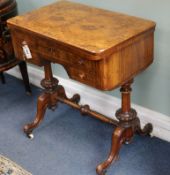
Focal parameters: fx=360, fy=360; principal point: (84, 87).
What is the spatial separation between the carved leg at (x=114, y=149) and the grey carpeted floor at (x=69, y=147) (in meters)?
0.06

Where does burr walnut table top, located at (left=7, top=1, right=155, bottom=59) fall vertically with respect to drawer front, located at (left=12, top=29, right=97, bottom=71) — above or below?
above

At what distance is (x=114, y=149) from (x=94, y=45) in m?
0.59

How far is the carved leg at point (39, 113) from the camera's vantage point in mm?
2015

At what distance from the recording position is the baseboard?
1.91 meters

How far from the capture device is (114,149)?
1.75m

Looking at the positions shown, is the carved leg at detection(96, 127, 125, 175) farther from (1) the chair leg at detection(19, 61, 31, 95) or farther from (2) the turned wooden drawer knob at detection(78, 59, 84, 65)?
(1) the chair leg at detection(19, 61, 31, 95)

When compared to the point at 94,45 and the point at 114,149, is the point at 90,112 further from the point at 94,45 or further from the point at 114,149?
the point at 94,45

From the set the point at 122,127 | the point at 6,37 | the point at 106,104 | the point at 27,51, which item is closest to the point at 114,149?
the point at 122,127

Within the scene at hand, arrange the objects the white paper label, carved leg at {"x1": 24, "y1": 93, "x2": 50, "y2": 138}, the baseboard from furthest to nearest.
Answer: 1. carved leg at {"x1": 24, "y1": 93, "x2": 50, "y2": 138}
2. the baseboard
3. the white paper label

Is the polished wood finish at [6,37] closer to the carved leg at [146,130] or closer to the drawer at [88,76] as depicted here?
the drawer at [88,76]

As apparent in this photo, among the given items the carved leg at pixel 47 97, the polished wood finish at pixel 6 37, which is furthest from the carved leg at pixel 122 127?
the polished wood finish at pixel 6 37

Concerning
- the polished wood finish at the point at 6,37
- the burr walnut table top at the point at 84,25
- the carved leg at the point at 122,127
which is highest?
the burr walnut table top at the point at 84,25

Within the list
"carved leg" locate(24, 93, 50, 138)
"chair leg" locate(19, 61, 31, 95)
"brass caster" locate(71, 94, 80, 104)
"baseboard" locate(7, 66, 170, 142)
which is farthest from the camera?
"chair leg" locate(19, 61, 31, 95)

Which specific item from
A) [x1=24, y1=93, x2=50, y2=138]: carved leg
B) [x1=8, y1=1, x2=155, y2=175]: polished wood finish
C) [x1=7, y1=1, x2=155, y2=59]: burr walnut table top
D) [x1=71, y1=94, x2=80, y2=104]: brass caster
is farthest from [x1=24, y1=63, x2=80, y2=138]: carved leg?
[x1=7, y1=1, x2=155, y2=59]: burr walnut table top
